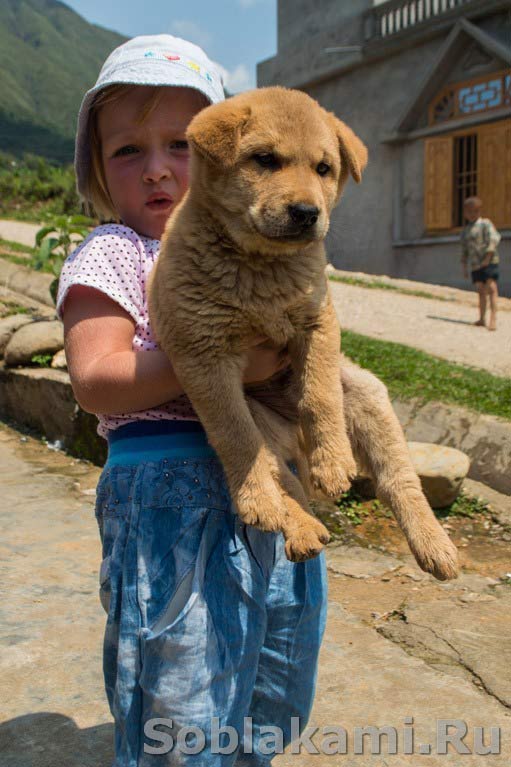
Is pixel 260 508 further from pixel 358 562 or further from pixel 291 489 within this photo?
pixel 358 562

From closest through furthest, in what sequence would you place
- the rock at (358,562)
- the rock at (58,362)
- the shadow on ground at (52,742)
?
the shadow on ground at (52,742)
the rock at (358,562)
the rock at (58,362)

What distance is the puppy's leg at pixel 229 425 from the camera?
191 centimetres

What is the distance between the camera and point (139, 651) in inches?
72.1

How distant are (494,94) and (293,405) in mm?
14261

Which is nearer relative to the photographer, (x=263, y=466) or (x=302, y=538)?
(x=302, y=538)

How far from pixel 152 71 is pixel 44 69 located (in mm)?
137424

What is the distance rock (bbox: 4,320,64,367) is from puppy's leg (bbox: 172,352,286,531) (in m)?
5.46

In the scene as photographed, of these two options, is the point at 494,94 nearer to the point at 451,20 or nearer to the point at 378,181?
the point at 451,20

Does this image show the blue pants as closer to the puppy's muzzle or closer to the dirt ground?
the puppy's muzzle

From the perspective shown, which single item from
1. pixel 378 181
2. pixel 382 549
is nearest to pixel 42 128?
pixel 378 181

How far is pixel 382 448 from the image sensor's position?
2398 mm

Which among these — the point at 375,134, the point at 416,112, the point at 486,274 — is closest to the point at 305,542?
the point at 486,274

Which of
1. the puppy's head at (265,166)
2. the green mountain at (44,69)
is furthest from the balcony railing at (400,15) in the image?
the green mountain at (44,69)

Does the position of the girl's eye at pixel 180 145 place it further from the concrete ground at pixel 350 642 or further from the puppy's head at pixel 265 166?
the concrete ground at pixel 350 642
